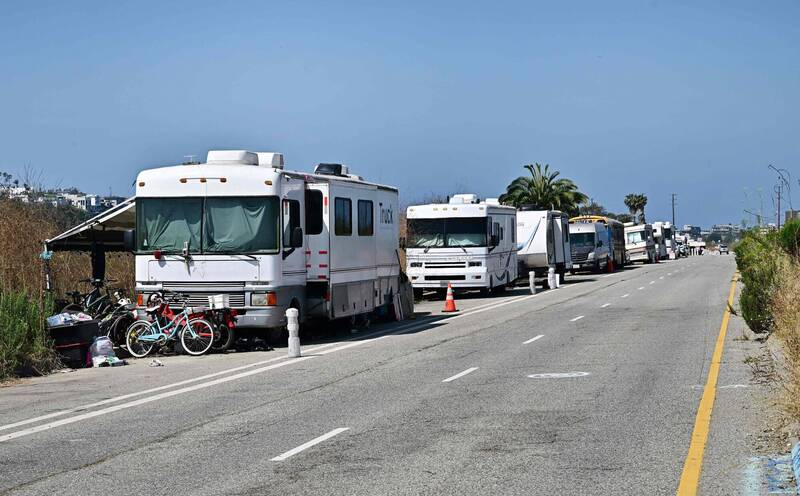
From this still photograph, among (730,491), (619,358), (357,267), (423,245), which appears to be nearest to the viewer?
(730,491)

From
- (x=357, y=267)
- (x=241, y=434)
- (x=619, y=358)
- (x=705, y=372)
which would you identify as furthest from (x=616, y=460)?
(x=357, y=267)

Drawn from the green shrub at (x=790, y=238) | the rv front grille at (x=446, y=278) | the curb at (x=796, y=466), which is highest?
the green shrub at (x=790, y=238)

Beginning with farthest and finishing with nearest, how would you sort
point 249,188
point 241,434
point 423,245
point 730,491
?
point 423,245
point 249,188
point 241,434
point 730,491

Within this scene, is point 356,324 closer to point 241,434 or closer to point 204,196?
point 204,196

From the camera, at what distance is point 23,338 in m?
17.6

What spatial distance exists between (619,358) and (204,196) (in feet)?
27.1

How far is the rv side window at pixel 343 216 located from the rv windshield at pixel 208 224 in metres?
2.43

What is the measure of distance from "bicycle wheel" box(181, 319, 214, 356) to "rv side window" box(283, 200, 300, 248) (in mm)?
2114

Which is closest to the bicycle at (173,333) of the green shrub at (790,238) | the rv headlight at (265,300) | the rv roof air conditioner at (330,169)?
the rv headlight at (265,300)

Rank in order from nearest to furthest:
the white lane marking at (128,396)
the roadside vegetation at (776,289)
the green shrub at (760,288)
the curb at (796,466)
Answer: the curb at (796,466)
the white lane marking at (128,396)
the roadside vegetation at (776,289)
the green shrub at (760,288)

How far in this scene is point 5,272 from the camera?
71.3ft

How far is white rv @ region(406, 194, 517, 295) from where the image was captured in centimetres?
3722

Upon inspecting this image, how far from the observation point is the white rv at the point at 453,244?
122 ft

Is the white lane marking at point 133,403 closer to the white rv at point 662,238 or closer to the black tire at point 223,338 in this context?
the black tire at point 223,338
